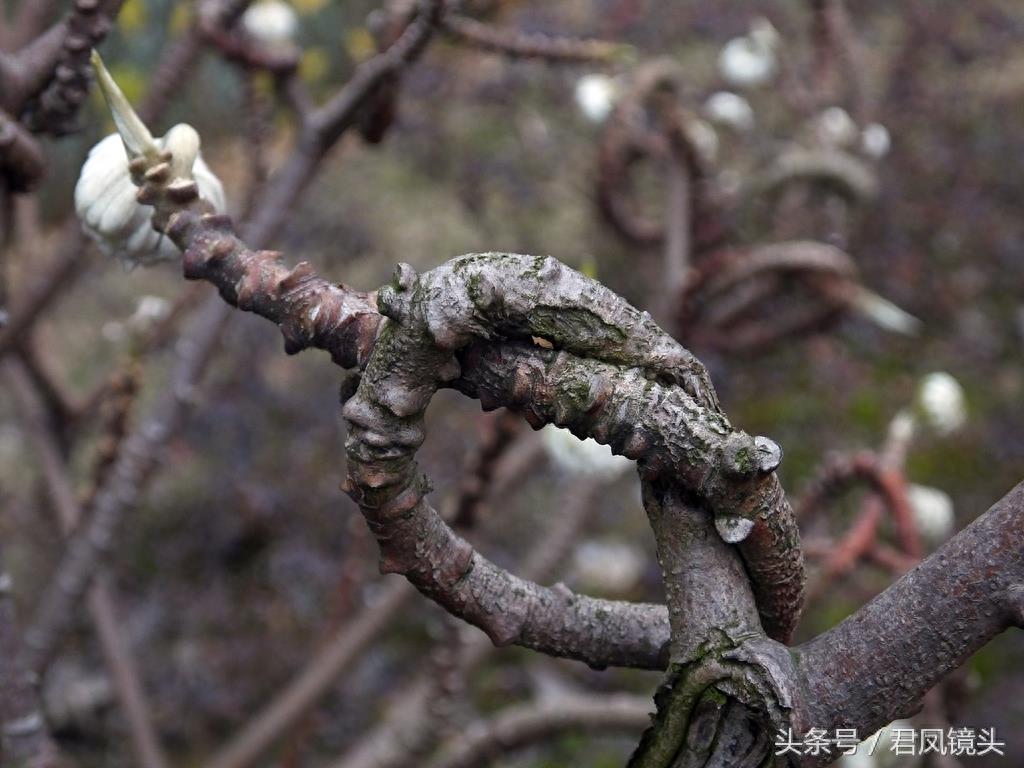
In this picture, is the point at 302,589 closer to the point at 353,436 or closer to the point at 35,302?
the point at 35,302

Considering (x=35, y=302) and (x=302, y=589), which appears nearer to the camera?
(x=35, y=302)

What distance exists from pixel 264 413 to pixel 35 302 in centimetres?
103

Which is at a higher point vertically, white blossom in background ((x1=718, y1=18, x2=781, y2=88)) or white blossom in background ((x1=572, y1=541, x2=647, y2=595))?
white blossom in background ((x1=718, y1=18, x2=781, y2=88))

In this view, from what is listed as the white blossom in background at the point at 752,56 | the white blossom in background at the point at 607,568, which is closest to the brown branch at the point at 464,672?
the white blossom in background at the point at 607,568

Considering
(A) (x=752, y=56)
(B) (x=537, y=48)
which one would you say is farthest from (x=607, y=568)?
(B) (x=537, y=48)

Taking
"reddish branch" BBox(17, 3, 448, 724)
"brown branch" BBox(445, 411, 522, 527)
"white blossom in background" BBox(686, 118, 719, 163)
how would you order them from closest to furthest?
"brown branch" BBox(445, 411, 522, 527), "reddish branch" BBox(17, 3, 448, 724), "white blossom in background" BBox(686, 118, 719, 163)

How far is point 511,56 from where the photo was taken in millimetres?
1255

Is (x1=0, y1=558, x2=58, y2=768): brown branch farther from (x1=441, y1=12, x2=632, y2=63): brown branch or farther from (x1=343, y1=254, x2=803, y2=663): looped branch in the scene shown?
(x1=441, y1=12, x2=632, y2=63): brown branch

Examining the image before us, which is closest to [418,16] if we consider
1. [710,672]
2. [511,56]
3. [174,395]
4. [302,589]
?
[511,56]

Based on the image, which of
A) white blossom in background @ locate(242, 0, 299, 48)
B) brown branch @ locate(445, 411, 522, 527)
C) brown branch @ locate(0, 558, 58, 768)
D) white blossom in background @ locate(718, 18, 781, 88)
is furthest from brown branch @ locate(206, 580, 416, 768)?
Result: white blossom in background @ locate(718, 18, 781, 88)

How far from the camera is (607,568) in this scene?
2537mm

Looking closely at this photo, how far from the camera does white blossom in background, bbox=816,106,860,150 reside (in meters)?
2.16

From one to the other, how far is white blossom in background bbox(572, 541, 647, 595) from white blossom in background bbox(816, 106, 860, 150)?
103 centimetres

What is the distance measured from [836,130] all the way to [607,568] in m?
1.11
